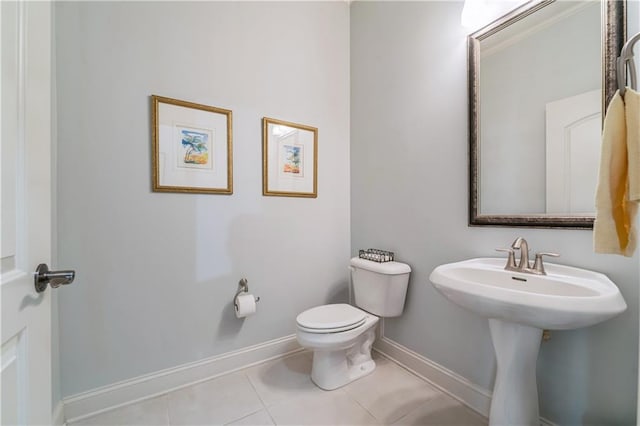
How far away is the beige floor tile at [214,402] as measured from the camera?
134cm

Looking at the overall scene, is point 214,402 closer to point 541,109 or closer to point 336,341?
point 336,341

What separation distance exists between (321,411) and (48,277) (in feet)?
4.39

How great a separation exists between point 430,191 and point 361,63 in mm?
1220

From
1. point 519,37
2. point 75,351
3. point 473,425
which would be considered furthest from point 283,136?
point 473,425

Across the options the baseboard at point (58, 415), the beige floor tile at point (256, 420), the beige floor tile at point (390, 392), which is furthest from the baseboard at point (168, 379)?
the beige floor tile at point (390, 392)

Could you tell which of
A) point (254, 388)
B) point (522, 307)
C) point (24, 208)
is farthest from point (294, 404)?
point (24, 208)

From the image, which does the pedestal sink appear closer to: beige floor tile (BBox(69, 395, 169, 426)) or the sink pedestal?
the sink pedestal

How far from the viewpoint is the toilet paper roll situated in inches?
64.3

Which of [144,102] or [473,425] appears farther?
[144,102]

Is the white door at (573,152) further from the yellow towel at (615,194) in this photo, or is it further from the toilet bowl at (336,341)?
the toilet bowl at (336,341)

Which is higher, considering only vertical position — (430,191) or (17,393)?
(430,191)

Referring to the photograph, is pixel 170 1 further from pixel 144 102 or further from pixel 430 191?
pixel 430 191

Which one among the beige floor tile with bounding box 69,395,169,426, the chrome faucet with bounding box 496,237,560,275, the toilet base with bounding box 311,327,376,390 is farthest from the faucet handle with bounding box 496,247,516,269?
the beige floor tile with bounding box 69,395,169,426

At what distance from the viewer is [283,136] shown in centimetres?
191
